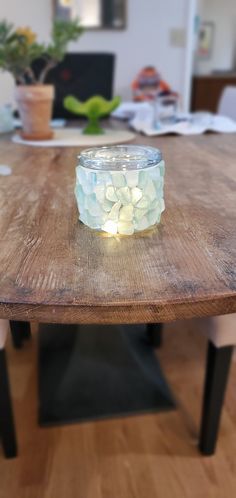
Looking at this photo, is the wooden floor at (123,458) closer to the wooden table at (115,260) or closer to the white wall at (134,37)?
the wooden table at (115,260)

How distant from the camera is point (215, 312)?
1.54 ft

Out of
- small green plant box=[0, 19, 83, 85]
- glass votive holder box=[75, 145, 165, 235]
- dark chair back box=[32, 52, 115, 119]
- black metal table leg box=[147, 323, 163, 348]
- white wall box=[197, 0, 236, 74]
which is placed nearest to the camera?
glass votive holder box=[75, 145, 165, 235]

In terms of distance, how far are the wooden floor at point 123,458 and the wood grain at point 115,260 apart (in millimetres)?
746

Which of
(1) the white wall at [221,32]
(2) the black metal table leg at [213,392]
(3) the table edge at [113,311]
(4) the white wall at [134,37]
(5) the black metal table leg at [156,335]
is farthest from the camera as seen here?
(1) the white wall at [221,32]

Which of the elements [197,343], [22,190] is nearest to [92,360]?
[197,343]

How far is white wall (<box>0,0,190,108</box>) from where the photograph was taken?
3.23 metres

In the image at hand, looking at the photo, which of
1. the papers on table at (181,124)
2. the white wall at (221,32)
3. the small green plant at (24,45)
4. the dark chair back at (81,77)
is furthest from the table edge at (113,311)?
the white wall at (221,32)

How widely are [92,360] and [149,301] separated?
1061 mm

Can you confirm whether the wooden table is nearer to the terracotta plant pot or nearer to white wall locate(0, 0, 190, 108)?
the terracotta plant pot

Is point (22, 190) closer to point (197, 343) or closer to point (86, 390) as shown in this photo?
point (86, 390)

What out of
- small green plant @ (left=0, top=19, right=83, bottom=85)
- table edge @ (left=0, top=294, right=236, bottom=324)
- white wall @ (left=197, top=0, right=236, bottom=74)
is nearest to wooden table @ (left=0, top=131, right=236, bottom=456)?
table edge @ (left=0, top=294, right=236, bottom=324)

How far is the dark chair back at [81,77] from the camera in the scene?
80.7 inches

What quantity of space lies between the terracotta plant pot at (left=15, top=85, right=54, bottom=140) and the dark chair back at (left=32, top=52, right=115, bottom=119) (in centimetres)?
78

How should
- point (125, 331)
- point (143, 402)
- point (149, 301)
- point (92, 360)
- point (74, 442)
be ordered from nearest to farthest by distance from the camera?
point (149, 301) < point (74, 442) < point (143, 402) < point (92, 360) < point (125, 331)
